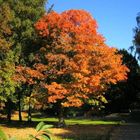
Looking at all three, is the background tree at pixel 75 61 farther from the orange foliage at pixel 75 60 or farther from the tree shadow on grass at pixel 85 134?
the tree shadow on grass at pixel 85 134

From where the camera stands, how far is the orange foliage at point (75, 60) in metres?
38.6

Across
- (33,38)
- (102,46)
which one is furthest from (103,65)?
(33,38)

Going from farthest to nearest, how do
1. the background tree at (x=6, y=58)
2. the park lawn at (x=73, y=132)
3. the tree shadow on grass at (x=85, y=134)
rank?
the background tree at (x=6, y=58), the park lawn at (x=73, y=132), the tree shadow on grass at (x=85, y=134)

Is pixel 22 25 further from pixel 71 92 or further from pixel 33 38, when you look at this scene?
pixel 71 92

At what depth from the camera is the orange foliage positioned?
38.6m

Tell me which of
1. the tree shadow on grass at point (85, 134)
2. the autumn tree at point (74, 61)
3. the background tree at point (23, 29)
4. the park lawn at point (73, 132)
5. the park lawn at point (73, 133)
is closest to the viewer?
the tree shadow on grass at point (85, 134)

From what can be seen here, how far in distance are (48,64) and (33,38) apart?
4722mm

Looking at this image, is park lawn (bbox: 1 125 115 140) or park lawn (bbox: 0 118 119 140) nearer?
park lawn (bbox: 1 125 115 140)

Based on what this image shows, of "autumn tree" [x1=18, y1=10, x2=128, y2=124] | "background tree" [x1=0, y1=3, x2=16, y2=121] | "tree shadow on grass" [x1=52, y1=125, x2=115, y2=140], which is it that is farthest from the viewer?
"background tree" [x1=0, y1=3, x2=16, y2=121]

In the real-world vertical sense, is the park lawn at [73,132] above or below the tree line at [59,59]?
below

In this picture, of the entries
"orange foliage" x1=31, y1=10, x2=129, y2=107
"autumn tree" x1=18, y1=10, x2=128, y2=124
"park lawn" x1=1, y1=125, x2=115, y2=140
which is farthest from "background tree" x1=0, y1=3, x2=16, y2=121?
"park lawn" x1=1, y1=125, x2=115, y2=140

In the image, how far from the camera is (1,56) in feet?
138

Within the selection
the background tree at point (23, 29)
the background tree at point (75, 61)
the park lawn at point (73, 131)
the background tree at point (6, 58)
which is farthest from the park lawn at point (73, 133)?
the background tree at point (23, 29)

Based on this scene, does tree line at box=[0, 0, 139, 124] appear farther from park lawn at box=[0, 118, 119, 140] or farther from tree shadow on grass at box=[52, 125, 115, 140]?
tree shadow on grass at box=[52, 125, 115, 140]
